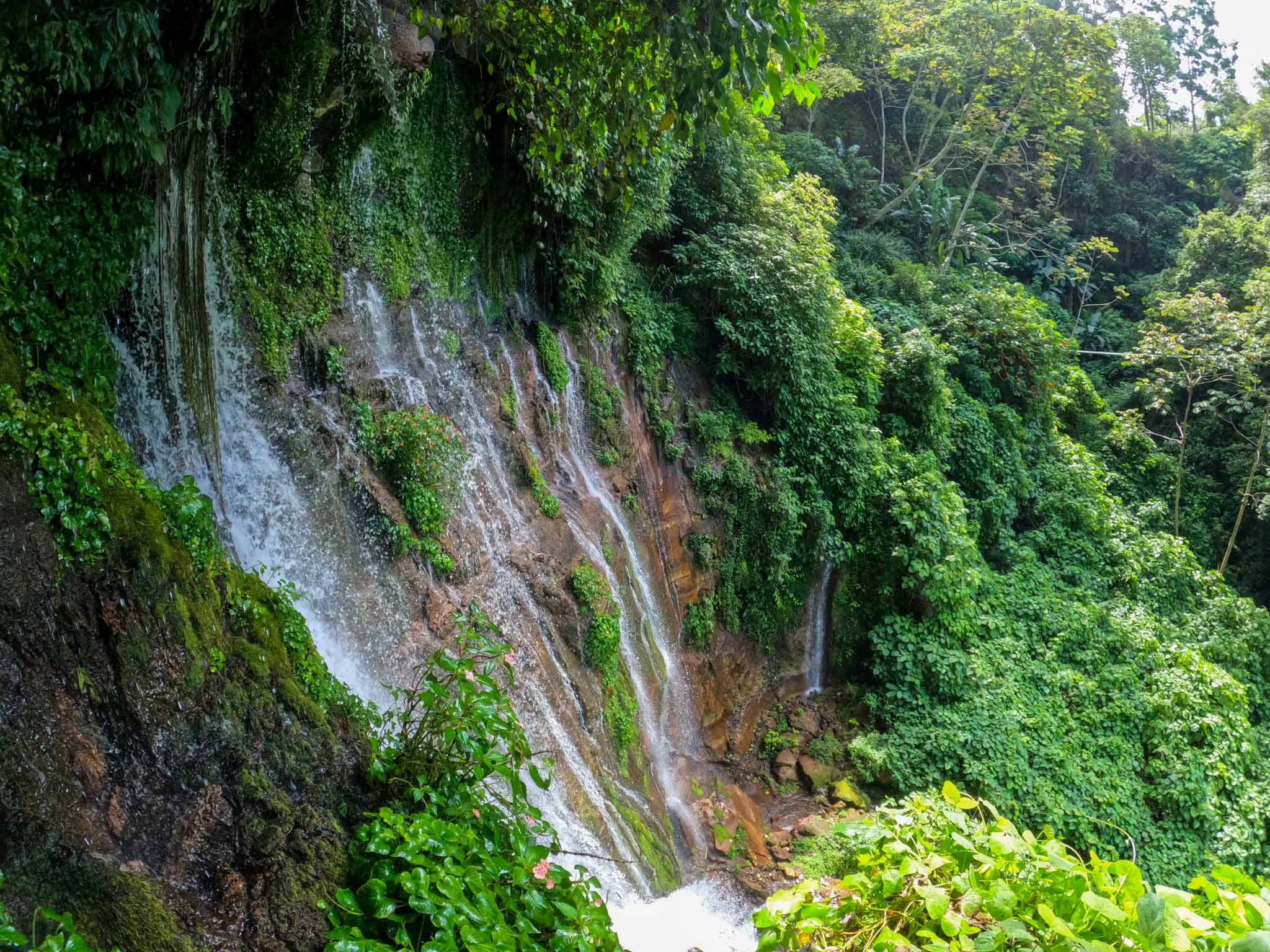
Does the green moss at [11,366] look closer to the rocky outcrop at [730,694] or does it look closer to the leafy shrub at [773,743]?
the rocky outcrop at [730,694]

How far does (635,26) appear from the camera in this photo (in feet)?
15.6

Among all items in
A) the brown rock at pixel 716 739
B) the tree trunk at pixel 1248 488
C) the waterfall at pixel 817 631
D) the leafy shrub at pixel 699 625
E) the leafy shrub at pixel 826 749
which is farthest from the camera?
the tree trunk at pixel 1248 488

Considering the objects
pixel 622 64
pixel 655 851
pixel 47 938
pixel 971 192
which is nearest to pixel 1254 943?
pixel 47 938

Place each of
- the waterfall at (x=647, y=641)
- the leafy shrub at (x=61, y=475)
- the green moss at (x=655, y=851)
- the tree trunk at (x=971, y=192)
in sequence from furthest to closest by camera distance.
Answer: the tree trunk at (x=971, y=192) < the waterfall at (x=647, y=641) < the green moss at (x=655, y=851) < the leafy shrub at (x=61, y=475)

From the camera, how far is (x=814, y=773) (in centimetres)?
952

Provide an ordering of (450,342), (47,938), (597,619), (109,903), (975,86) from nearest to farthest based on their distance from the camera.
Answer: (47,938)
(109,903)
(450,342)
(597,619)
(975,86)

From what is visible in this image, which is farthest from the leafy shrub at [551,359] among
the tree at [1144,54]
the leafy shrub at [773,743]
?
the tree at [1144,54]

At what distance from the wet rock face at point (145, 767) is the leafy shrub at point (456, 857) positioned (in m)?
0.25

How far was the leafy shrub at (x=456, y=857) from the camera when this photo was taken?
2.88 m

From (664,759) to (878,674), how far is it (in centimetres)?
344

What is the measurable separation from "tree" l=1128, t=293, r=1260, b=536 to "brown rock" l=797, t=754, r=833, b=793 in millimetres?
9428

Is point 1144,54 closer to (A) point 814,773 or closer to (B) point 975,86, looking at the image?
(B) point 975,86

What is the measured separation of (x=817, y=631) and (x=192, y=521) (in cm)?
851

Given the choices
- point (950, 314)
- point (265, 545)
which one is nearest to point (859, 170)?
point (950, 314)
